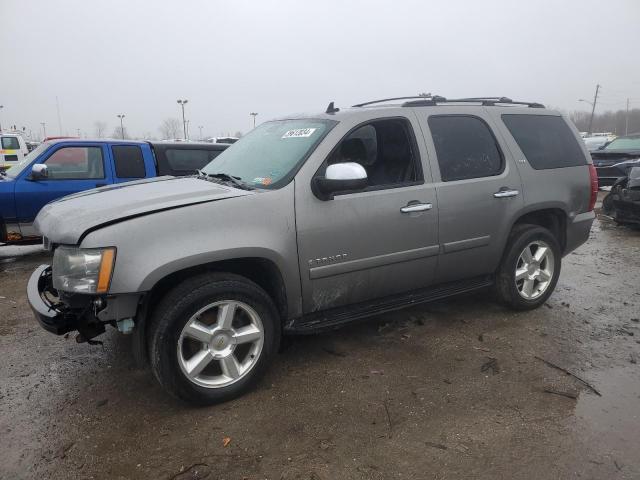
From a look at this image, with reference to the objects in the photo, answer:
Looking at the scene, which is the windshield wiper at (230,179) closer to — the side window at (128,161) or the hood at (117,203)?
the hood at (117,203)

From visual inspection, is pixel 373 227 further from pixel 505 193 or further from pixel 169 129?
pixel 169 129

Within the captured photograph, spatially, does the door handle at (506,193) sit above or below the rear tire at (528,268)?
above

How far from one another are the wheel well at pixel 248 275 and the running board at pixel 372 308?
16 cm

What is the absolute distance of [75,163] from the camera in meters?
6.64

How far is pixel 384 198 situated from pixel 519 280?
1.78 metres

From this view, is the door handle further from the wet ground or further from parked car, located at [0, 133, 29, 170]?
parked car, located at [0, 133, 29, 170]

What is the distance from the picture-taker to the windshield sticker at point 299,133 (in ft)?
11.3

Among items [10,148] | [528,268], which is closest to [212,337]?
[528,268]

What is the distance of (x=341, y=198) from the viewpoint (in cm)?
320

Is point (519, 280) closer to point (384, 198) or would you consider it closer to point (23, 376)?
point (384, 198)

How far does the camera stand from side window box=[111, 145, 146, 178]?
6.83 metres

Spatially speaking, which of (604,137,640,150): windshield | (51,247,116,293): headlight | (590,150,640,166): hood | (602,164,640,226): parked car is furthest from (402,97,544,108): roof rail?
(604,137,640,150): windshield

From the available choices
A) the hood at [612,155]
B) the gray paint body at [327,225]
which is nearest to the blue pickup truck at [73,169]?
the gray paint body at [327,225]

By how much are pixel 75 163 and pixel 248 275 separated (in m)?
4.79
